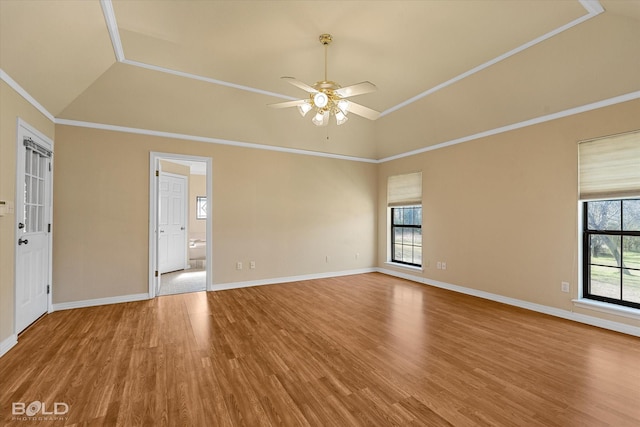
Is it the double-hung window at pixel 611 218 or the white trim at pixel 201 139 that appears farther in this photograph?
the white trim at pixel 201 139

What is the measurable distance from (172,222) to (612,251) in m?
7.67

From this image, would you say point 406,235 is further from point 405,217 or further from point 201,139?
point 201,139

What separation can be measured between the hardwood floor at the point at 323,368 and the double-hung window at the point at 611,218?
600 millimetres

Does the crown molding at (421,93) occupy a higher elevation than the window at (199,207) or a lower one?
higher

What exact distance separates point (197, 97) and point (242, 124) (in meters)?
0.83

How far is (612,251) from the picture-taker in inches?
136

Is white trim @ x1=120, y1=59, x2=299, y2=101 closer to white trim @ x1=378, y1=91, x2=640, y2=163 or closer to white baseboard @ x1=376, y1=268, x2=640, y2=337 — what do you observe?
white trim @ x1=378, y1=91, x2=640, y2=163

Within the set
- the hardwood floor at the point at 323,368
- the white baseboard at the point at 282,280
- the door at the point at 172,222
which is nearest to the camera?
the hardwood floor at the point at 323,368

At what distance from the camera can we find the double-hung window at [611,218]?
3.21m

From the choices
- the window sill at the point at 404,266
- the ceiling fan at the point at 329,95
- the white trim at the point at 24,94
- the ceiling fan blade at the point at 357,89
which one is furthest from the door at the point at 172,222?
the ceiling fan blade at the point at 357,89

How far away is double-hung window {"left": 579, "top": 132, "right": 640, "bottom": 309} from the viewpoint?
3211 mm

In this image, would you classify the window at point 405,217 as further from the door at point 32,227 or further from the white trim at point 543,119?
the door at point 32,227

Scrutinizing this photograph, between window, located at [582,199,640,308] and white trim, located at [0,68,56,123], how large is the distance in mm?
6474

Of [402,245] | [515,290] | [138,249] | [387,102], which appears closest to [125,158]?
[138,249]
